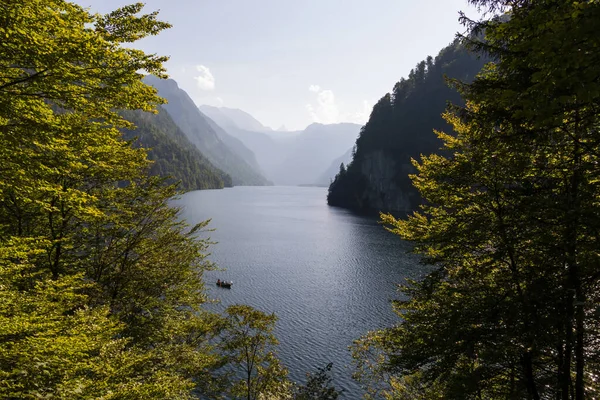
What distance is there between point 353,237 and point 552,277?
270 ft

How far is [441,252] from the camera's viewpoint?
12070 mm

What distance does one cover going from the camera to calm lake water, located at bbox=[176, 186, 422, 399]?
33500mm

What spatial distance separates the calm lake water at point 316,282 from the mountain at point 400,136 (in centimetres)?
5724

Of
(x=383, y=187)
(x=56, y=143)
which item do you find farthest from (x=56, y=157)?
(x=383, y=187)

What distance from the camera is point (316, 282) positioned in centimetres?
5409

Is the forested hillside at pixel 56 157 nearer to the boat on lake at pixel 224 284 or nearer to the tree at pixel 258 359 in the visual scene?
the tree at pixel 258 359

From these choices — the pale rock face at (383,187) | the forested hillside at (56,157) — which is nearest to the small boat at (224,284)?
the forested hillside at (56,157)

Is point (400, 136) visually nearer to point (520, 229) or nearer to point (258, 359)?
point (258, 359)

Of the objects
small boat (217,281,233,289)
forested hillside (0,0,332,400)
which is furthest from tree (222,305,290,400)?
small boat (217,281,233,289)

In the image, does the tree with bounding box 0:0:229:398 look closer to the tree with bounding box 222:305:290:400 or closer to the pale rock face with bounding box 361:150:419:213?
the tree with bounding box 222:305:290:400

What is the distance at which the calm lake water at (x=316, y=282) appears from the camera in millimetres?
33500

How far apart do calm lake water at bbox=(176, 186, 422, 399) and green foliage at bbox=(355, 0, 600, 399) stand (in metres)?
14.3

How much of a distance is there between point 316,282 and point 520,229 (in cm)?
4736

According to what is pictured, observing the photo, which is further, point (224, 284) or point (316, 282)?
point (316, 282)
